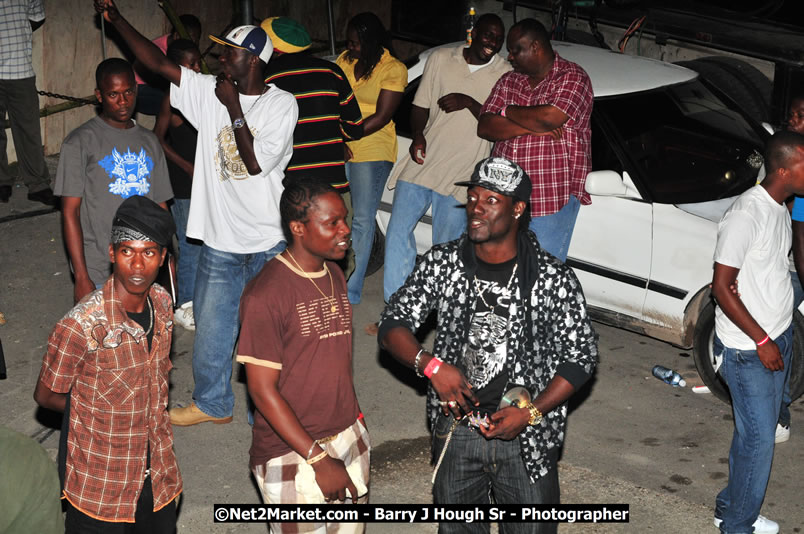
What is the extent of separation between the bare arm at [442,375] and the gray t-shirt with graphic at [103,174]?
213 centimetres

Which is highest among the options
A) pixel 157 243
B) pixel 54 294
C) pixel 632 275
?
pixel 157 243

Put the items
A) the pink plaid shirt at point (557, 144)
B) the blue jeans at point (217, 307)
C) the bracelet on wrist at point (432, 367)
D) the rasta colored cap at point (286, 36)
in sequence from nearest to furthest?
the bracelet on wrist at point (432, 367), the blue jeans at point (217, 307), the pink plaid shirt at point (557, 144), the rasta colored cap at point (286, 36)

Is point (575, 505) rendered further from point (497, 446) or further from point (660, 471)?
point (497, 446)

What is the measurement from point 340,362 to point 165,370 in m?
0.66

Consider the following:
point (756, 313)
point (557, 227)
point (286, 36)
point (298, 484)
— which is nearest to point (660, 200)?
point (557, 227)

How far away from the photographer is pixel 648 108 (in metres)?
7.29

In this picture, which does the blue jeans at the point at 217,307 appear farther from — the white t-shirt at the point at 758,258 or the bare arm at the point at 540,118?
the white t-shirt at the point at 758,258

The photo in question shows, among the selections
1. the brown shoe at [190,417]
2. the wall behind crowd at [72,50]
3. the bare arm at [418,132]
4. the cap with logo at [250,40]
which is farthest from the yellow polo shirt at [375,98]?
the wall behind crowd at [72,50]

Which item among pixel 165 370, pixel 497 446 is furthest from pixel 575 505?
pixel 165 370

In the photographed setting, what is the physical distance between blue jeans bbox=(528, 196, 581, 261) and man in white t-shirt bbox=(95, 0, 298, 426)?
1.65m

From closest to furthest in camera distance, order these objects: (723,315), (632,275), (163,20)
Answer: (723,315)
(632,275)
(163,20)

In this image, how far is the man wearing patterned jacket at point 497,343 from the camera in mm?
3846

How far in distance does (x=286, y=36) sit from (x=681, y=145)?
2860 mm

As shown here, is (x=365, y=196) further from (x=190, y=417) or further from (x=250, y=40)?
(x=250, y=40)
